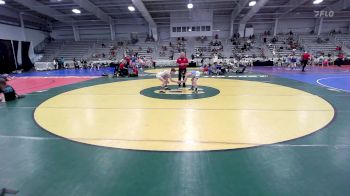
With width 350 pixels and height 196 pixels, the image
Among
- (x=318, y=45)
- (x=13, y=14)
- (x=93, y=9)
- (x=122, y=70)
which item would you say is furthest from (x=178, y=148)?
(x=318, y=45)

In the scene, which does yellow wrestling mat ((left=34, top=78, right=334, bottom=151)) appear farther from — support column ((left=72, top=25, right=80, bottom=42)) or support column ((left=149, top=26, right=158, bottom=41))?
support column ((left=72, top=25, right=80, bottom=42))

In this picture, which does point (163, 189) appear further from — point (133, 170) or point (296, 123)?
point (296, 123)

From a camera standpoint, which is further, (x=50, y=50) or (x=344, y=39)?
(x=50, y=50)

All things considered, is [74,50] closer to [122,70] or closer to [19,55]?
[19,55]

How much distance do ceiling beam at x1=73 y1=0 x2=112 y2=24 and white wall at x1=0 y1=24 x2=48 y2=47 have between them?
31.7 ft

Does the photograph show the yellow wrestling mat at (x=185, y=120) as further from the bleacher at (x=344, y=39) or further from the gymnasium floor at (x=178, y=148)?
the bleacher at (x=344, y=39)

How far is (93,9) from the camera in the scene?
80.8ft

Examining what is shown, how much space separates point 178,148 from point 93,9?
82.3 ft

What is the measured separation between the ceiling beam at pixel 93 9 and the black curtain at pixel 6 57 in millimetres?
7429

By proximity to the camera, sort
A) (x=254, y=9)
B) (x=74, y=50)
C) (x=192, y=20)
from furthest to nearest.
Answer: (x=74, y=50)
(x=192, y=20)
(x=254, y=9)

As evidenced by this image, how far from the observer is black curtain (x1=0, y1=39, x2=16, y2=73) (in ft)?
66.6

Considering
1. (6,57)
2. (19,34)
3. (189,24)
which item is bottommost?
Result: (6,57)

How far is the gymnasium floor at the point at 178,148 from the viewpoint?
103 inches

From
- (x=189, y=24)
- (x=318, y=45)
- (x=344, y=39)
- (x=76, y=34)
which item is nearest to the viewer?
(x=318, y=45)
